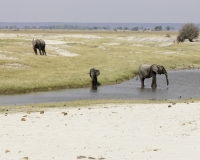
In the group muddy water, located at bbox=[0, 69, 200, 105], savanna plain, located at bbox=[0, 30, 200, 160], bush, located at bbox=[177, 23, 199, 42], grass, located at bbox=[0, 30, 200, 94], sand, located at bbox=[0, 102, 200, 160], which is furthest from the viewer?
bush, located at bbox=[177, 23, 199, 42]

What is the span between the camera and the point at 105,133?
776 inches

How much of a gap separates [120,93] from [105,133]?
2005 cm

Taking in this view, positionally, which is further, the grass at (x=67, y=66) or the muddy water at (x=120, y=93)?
the grass at (x=67, y=66)

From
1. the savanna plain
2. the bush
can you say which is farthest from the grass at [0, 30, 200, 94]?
the bush

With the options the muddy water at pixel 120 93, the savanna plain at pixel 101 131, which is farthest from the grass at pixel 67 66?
the savanna plain at pixel 101 131

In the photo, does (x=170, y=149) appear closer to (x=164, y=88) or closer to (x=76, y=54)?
(x=164, y=88)

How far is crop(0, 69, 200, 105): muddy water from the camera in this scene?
36875 mm

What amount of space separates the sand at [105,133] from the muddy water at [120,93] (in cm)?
1066

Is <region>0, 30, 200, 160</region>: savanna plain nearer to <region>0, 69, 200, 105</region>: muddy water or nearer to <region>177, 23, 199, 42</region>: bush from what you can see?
<region>0, 69, 200, 105</region>: muddy water

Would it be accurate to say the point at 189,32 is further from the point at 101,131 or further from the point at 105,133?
the point at 105,133

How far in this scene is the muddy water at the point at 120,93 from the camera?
36875 mm

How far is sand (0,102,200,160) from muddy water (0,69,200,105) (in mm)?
10655

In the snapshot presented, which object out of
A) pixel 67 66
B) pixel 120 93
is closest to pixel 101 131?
pixel 120 93

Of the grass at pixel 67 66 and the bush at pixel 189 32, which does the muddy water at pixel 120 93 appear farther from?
the bush at pixel 189 32
